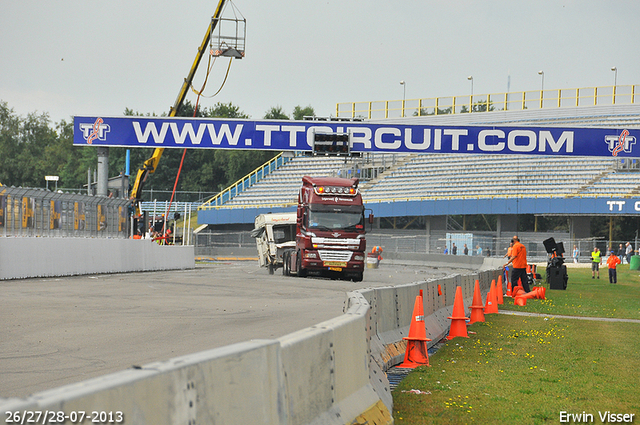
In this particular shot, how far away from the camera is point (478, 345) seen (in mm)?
11906

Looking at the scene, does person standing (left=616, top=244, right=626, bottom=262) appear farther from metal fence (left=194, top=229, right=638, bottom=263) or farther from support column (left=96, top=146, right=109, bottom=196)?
support column (left=96, top=146, right=109, bottom=196)

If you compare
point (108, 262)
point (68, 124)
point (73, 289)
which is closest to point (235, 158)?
point (68, 124)

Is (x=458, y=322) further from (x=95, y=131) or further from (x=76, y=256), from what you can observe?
(x=95, y=131)

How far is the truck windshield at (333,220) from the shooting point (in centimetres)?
2788

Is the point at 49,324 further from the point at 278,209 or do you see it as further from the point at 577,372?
the point at 278,209

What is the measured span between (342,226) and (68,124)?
95.4 m

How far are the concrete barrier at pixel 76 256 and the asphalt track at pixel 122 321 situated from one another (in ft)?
3.09

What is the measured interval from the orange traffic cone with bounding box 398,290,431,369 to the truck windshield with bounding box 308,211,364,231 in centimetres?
1791

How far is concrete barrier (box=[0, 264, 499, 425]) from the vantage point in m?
2.97

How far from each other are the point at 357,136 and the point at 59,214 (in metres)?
12.1

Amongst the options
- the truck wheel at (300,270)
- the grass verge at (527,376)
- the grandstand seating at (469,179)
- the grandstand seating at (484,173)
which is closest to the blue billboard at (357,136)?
the truck wheel at (300,270)

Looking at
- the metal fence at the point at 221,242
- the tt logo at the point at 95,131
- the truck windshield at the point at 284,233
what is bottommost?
the metal fence at the point at 221,242

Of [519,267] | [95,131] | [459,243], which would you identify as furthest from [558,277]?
[459,243]

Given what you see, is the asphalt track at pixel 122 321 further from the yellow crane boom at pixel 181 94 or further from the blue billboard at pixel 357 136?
the yellow crane boom at pixel 181 94
